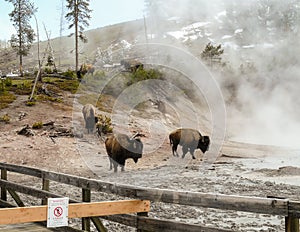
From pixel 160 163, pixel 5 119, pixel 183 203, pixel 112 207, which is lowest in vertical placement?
pixel 160 163

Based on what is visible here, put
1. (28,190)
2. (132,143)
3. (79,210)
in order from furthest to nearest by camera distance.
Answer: (132,143) < (28,190) < (79,210)

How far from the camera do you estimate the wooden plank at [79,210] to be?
173 inches

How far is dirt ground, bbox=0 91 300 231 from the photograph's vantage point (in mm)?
9766

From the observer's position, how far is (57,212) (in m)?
4.67

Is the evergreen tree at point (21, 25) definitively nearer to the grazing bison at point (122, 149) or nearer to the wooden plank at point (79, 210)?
the grazing bison at point (122, 149)

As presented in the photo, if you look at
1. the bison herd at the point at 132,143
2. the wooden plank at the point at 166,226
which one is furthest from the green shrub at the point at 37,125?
the wooden plank at the point at 166,226

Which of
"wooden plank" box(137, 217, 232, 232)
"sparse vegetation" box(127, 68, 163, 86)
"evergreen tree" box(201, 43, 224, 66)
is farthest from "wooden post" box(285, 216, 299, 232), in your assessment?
"evergreen tree" box(201, 43, 224, 66)

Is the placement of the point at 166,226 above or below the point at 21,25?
below

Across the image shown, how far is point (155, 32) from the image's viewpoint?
13138cm

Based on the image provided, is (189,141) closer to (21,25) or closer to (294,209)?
(294,209)

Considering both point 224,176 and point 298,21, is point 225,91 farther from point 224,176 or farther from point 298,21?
point 298,21

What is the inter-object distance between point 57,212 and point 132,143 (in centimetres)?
1257

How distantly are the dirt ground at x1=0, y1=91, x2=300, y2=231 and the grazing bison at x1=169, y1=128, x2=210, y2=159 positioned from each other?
1.93ft

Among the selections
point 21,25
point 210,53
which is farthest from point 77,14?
point 210,53
